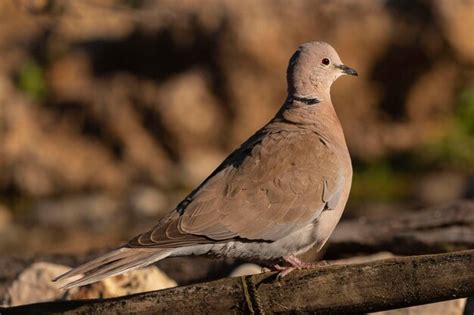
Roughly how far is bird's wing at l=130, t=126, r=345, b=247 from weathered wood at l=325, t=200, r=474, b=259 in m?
2.05

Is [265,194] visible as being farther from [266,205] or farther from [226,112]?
[226,112]

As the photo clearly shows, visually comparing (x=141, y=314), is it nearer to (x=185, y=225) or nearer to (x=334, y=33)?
(x=185, y=225)

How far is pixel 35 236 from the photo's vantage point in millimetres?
12789

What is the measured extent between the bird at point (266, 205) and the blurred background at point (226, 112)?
6.75 metres

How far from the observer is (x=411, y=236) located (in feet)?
27.1

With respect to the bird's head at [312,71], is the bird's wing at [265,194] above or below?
below

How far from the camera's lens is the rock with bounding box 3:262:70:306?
7.34 meters

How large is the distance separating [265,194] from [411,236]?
241 centimetres

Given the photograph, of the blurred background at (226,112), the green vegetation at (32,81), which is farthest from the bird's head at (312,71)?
the green vegetation at (32,81)

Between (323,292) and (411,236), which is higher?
(411,236)

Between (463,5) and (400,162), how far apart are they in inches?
80.3

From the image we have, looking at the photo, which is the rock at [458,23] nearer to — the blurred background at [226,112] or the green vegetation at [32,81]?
the blurred background at [226,112]

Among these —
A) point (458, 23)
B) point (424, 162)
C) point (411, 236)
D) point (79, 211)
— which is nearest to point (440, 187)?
point (424, 162)

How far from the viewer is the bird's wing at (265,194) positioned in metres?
5.95
